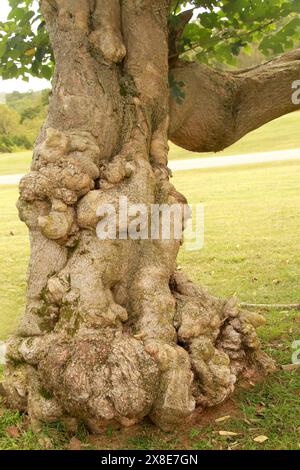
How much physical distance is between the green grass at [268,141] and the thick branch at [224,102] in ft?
85.3

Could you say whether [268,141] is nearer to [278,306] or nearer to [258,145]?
[258,145]

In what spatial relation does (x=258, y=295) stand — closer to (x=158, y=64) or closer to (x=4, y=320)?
(x=4, y=320)

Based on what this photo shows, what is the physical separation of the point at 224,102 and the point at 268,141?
29.6 metres

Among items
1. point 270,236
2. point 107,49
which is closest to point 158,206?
point 107,49

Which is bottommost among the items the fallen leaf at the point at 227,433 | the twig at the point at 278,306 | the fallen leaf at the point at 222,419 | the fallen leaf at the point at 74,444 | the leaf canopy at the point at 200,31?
the fallen leaf at the point at 74,444

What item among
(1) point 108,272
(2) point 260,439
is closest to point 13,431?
(1) point 108,272

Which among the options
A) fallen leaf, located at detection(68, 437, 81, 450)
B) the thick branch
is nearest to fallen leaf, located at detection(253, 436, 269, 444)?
fallen leaf, located at detection(68, 437, 81, 450)

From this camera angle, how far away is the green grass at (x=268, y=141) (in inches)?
1303

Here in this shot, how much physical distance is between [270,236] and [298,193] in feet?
18.5

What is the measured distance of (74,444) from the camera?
4.03m

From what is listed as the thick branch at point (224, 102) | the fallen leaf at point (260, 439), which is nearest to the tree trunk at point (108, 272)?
the fallen leaf at point (260, 439)

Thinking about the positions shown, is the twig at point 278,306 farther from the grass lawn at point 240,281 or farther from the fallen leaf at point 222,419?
the fallen leaf at point 222,419

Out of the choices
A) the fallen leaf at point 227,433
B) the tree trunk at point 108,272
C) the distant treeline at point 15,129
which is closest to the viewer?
the tree trunk at point 108,272

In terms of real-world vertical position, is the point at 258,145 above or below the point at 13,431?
above
